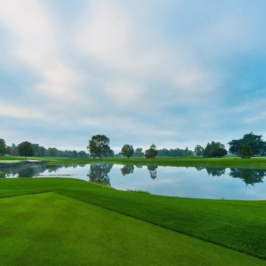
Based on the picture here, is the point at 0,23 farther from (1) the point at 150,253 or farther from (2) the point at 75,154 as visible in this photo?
(2) the point at 75,154

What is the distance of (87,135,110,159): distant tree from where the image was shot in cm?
9838

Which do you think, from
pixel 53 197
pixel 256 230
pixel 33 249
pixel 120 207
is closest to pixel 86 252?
pixel 33 249

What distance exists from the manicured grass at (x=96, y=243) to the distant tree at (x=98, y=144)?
3652 inches

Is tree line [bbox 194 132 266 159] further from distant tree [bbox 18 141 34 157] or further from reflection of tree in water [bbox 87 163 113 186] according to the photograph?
distant tree [bbox 18 141 34 157]

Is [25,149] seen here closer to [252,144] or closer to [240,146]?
[240,146]

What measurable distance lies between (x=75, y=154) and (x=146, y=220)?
16545cm

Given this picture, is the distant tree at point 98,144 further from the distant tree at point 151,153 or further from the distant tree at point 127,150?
the distant tree at point 151,153

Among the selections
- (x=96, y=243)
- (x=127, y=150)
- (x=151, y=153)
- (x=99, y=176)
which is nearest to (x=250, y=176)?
(x=99, y=176)

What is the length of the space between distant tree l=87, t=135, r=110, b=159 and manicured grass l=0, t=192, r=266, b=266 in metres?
92.8

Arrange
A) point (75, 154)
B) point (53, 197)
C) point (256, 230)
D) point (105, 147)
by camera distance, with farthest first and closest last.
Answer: point (75, 154)
point (105, 147)
point (53, 197)
point (256, 230)

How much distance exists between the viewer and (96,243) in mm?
4613

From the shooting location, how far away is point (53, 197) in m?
9.36

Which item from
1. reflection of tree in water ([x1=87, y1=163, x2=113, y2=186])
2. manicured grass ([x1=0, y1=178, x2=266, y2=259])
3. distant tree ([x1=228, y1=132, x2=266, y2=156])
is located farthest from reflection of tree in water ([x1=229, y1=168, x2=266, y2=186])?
distant tree ([x1=228, y1=132, x2=266, y2=156])

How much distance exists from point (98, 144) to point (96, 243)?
9723cm
